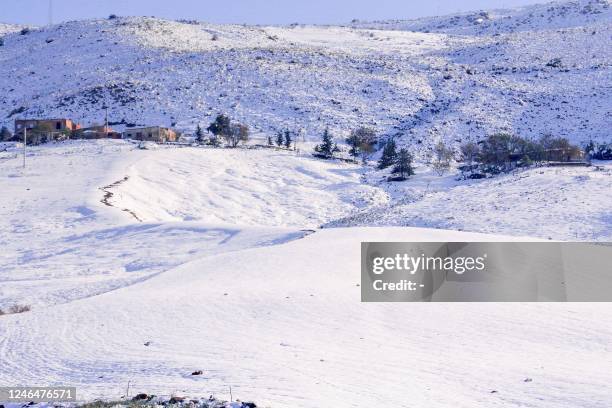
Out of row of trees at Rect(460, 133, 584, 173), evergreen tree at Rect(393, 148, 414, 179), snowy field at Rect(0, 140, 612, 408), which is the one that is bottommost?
snowy field at Rect(0, 140, 612, 408)

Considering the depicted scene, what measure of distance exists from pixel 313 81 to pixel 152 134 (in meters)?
24.7

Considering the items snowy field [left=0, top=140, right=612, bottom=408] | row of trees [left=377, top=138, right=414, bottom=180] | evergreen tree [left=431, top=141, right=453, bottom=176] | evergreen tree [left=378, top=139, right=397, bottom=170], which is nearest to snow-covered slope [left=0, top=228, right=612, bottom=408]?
snowy field [left=0, top=140, right=612, bottom=408]

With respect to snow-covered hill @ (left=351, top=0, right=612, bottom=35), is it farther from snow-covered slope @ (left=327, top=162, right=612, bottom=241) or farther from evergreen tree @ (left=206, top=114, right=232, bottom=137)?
snow-covered slope @ (left=327, top=162, right=612, bottom=241)

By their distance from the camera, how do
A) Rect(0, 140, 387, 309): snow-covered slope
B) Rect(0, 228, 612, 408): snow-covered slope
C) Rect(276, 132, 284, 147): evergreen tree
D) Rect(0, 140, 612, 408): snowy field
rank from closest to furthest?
Rect(0, 228, 612, 408): snow-covered slope
Rect(0, 140, 612, 408): snowy field
Rect(0, 140, 387, 309): snow-covered slope
Rect(276, 132, 284, 147): evergreen tree

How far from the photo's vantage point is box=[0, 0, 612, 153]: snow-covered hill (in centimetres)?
7000

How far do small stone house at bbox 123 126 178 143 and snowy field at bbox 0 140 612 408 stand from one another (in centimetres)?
3447

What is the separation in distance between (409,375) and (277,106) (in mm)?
65869

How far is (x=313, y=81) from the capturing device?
270 feet

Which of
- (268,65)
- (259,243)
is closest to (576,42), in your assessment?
(268,65)

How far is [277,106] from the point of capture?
74938 millimetres

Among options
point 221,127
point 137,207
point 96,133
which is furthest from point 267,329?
point 96,133

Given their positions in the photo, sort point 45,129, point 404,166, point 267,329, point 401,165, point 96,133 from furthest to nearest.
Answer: point 45,129 → point 96,133 → point 401,165 → point 404,166 → point 267,329

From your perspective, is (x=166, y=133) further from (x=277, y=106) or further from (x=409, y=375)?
(x=409, y=375)

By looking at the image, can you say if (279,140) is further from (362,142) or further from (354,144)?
(362,142)
